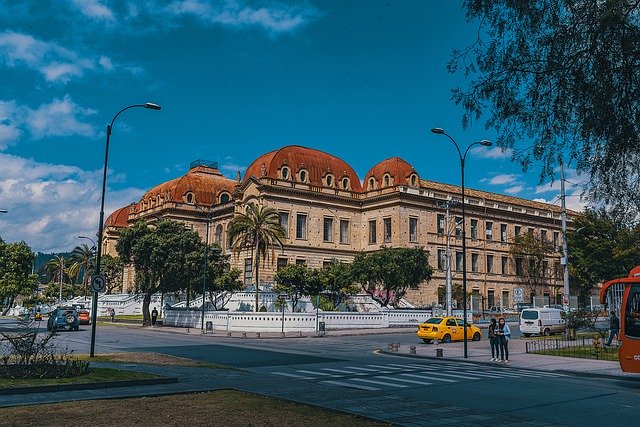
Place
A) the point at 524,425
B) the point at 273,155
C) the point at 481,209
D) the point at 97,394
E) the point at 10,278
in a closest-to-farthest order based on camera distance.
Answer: the point at 524,425 → the point at 97,394 → the point at 10,278 → the point at 273,155 → the point at 481,209

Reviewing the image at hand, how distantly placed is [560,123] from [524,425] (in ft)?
17.8

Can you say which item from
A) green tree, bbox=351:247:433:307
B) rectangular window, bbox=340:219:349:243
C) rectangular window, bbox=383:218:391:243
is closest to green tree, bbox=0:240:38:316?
green tree, bbox=351:247:433:307

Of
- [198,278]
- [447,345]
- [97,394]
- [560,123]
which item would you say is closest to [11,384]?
[97,394]

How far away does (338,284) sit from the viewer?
57844 millimetres

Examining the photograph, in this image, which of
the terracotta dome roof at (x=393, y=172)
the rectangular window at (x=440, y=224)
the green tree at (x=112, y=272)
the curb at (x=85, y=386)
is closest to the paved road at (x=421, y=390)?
the curb at (x=85, y=386)

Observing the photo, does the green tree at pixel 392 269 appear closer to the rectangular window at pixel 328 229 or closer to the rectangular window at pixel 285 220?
the rectangular window at pixel 285 220

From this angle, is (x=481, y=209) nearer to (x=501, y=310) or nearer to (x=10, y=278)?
(x=501, y=310)

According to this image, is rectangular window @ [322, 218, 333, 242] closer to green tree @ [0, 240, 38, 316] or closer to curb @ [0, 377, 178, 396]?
green tree @ [0, 240, 38, 316]

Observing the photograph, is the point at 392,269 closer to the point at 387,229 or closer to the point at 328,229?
the point at 387,229

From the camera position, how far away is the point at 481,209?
78875mm

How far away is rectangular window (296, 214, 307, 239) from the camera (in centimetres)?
7138

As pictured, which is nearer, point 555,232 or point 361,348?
point 361,348

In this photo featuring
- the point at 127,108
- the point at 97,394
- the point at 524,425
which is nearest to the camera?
the point at 524,425

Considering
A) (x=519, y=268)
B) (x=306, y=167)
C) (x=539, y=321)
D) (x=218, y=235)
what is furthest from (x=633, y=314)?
(x=519, y=268)
